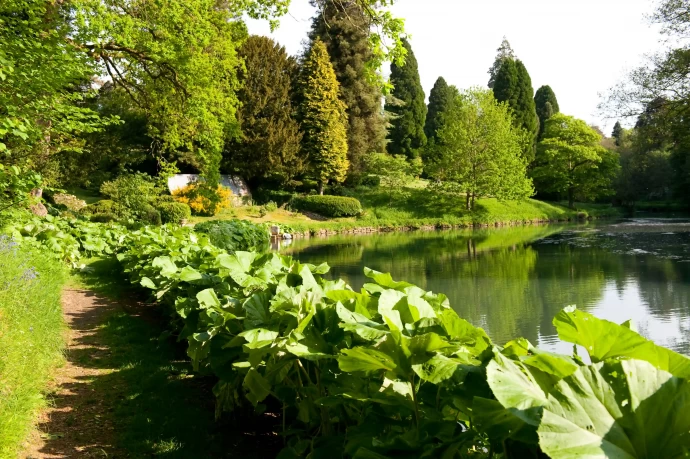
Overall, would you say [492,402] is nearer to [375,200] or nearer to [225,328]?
[225,328]

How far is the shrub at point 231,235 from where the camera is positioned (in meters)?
12.8

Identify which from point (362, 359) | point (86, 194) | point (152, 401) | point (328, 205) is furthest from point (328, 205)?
point (362, 359)

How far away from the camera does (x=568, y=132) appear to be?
37.2 meters

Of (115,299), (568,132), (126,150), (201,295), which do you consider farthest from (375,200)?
(201,295)

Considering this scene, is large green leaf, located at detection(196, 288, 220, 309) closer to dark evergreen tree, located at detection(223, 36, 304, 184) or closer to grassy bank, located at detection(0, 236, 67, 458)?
grassy bank, located at detection(0, 236, 67, 458)

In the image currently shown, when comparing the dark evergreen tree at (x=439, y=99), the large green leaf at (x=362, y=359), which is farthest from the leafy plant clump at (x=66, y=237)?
the dark evergreen tree at (x=439, y=99)

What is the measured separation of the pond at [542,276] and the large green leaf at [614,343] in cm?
435

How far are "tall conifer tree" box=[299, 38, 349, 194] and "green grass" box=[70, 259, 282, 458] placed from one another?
24326mm

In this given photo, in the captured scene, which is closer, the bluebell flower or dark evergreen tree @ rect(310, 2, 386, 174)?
the bluebell flower

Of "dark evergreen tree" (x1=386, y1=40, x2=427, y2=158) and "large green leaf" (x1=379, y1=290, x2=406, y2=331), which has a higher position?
"dark evergreen tree" (x1=386, y1=40, x2=427, y2=158)

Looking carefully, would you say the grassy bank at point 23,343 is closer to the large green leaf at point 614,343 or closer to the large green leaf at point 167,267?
the large green leaf at point 167,267

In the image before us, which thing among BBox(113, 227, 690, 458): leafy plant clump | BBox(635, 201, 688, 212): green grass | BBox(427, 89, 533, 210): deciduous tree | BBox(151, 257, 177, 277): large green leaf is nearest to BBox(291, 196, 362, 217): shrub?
BBox(427, 89, 533, 210): deciduous tree

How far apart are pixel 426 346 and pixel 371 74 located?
16.1ft

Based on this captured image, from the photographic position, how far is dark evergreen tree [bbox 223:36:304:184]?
2711 centimetres
